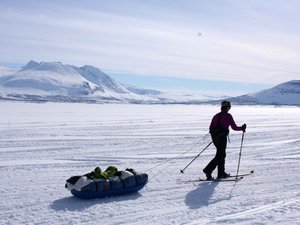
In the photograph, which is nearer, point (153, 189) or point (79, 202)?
point (79, 202)

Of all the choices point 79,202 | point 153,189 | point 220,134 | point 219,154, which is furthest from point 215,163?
point 79,202

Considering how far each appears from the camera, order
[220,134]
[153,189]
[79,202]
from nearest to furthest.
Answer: [79,202]
[153,189]
[220,134]

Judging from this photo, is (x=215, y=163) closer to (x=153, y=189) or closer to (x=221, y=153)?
(x=221, y=153)

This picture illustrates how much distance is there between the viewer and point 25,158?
11.7 metres

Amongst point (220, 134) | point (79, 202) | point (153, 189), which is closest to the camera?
point (79, 202)

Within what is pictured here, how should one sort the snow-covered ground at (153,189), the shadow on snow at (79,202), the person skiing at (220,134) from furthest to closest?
the person skiing at (220,134), the shadow on snow at (79,202), the snow-covered ground at (153,189)

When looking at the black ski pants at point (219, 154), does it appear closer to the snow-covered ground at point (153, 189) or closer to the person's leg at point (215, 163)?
the person's leg at point (215, 163)

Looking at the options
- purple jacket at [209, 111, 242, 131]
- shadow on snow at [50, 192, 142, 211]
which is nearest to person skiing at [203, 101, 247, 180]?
purple jacket at [209, 111, 242, 131]

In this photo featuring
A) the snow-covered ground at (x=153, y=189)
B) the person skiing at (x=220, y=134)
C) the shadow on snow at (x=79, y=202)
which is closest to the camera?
the snow-covered ground at (x=153, y=189)

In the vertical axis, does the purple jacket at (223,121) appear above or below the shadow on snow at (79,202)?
above

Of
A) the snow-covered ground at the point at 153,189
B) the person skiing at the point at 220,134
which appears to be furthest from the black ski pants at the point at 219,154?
the snow-covered ground at the point at 153,189

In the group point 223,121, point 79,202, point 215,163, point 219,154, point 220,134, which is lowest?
point 79,202

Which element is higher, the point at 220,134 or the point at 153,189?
the point at 220,134

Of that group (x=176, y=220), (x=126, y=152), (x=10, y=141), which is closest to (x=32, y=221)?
(x=176, y=220)
